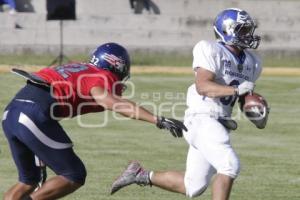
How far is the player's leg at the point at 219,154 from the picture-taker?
7.14m

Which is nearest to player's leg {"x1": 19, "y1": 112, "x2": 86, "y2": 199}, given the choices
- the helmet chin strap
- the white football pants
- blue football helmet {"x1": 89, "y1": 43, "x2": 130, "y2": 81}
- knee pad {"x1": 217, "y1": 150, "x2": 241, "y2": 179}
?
blue football helmet {"x1": 89, "y1": 43, "x2": 130, "y2": 81}

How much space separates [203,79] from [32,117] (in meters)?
1.30

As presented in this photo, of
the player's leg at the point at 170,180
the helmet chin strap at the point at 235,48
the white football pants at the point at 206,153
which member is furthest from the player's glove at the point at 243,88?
the player's leg at the point at 170,180

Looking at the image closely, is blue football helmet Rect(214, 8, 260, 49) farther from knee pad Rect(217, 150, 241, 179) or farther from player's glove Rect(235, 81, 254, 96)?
knee pad Rect(217, 150, 241, 179)

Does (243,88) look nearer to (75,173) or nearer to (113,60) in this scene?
(113,60)

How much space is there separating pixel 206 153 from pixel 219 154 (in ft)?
0.49

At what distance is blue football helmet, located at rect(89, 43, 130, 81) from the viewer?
734cm

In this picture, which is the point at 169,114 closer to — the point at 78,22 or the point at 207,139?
the point at 207,139

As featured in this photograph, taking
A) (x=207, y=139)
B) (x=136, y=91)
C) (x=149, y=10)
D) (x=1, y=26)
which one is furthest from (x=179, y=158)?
(x=149, y=10)

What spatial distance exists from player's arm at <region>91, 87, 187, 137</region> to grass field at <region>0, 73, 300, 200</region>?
1.93m

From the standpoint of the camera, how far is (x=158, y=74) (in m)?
20.0

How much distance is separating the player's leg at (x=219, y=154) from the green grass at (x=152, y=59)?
13.7 metres

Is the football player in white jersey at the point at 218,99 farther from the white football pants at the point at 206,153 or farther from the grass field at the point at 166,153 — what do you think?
the grass field at the point at 166,153

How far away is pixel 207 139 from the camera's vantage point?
24.1 feet
